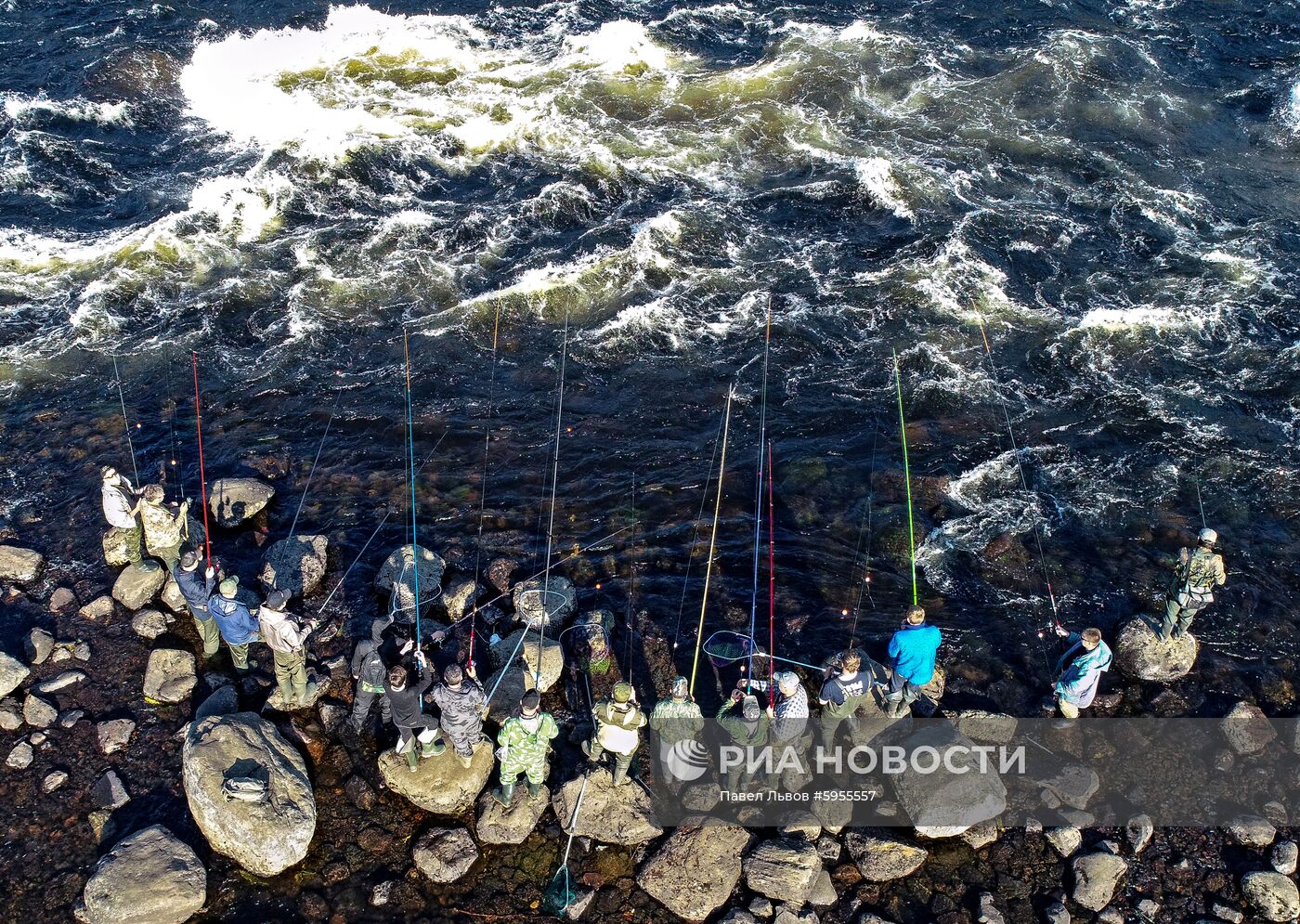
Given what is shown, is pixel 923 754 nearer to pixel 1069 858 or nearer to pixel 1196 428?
pixel 1069 858

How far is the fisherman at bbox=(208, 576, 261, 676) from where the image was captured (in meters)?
10.9

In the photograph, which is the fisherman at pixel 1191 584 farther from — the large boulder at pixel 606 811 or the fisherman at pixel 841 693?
the large boulder at pixel 606 811

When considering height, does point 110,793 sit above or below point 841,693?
below

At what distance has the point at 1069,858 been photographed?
10.2 meters

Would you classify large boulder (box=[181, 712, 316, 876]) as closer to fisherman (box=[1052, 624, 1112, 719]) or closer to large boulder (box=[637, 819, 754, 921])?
large boulder (box=[637, 819, 754, 921])

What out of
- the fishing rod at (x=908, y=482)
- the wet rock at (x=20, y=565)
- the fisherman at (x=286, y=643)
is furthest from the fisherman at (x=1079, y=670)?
the wet rock at (x=20, y=565)

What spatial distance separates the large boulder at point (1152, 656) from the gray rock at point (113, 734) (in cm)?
1177

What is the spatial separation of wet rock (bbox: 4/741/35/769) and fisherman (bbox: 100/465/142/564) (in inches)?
109

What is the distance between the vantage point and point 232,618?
11039 mm

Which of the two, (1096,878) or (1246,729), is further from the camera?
(1246,729)

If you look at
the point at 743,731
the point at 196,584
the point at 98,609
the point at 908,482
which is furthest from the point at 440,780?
the point at 908,482

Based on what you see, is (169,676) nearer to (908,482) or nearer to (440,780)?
(440,780)

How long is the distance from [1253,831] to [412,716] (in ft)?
29.3

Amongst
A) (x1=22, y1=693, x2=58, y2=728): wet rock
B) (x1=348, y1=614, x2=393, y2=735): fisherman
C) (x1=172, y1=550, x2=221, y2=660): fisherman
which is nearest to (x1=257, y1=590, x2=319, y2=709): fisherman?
(x1=348, y1=614, x2=393, y2=735): fisherman
